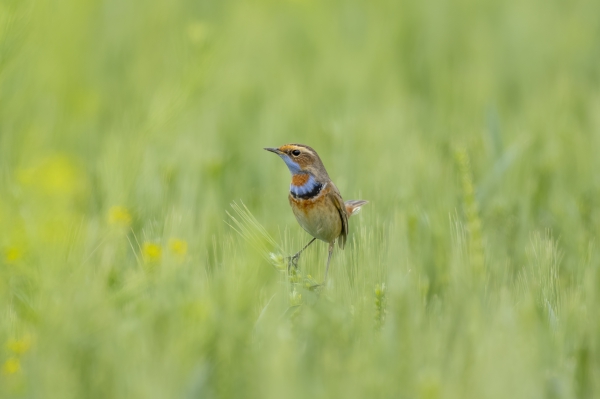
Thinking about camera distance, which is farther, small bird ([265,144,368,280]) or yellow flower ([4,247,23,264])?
small bird ([265,144,368,280])

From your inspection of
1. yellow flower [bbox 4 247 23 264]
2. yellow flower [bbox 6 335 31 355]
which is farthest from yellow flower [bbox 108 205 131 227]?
yellow flower [bbox 6 335 31 355]

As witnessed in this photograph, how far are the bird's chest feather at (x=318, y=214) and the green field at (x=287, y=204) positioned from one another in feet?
0.44

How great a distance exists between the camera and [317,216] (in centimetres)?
383

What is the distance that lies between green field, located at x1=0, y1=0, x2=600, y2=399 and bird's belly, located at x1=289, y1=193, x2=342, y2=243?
0.13 m

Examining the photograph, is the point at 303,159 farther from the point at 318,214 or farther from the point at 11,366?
the point at 11,366

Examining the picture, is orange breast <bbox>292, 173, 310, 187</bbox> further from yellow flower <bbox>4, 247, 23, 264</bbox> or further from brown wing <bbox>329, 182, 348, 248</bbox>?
yellow flower <bbox>4, 247, 23, 264</bbox>

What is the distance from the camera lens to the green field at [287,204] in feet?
6.53

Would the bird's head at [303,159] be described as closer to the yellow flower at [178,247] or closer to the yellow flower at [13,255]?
the yellow flower at [178,247]

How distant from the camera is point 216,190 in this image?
4445mm

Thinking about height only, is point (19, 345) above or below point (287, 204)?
below

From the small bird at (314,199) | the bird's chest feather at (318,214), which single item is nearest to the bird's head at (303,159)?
the small bird at (314,199)

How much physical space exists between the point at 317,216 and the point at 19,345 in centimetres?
189

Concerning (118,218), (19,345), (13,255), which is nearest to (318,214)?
(118,218)

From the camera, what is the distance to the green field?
1991mm
